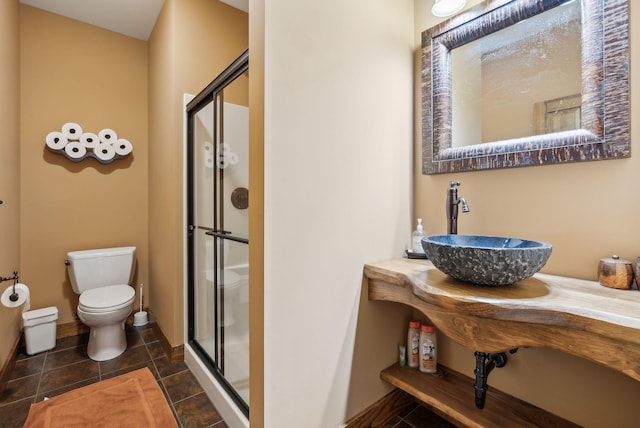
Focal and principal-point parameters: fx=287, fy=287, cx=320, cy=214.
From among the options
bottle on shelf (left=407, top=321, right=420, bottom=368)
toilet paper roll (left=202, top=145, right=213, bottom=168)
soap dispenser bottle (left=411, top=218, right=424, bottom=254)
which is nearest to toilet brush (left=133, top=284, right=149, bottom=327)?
toilet paper roll (left=202, top=145, right=213, bottom=168)

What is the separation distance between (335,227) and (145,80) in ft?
8.72

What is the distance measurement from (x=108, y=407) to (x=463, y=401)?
174 cm

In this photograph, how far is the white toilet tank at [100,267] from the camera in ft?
7.39

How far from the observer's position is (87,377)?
1.84m

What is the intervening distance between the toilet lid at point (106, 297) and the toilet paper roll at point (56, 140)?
1.18m

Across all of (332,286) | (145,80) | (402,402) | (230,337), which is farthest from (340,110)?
(145,80)

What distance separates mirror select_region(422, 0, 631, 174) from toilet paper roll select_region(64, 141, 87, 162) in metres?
2.68

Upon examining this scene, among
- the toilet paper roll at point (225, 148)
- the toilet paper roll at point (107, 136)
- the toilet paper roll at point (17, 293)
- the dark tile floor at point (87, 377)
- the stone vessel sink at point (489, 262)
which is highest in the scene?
the toilet paper roll at point (107, 136)

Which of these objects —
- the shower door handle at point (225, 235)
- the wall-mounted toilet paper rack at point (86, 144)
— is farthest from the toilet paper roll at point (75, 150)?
the shower door handle at point (225, 235)

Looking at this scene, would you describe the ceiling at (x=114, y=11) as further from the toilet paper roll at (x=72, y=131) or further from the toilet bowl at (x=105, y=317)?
the toilet bowl at (x=105, y=317)

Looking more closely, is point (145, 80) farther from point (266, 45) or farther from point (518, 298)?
point (518, 298)

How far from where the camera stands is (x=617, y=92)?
1.03m

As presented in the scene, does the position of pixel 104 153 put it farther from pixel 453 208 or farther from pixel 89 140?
pixel 453 208

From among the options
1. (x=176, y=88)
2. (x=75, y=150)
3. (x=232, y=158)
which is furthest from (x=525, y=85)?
(x=75, y=150)
